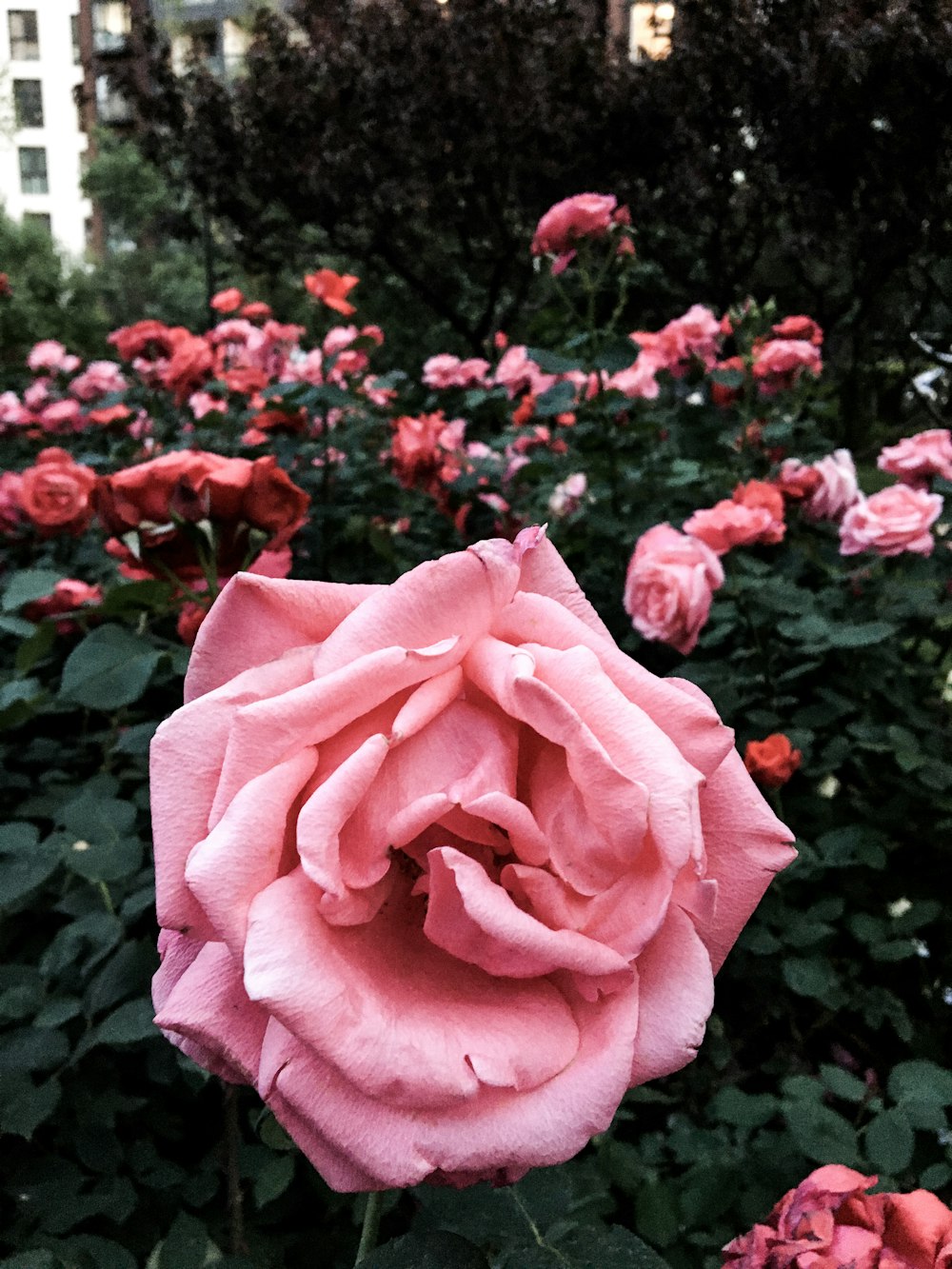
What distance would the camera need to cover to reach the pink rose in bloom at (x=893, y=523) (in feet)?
4.89

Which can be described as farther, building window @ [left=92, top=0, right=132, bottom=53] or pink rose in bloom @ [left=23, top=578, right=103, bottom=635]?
building window @ [left=92, top=0, right=132, bottom=53]

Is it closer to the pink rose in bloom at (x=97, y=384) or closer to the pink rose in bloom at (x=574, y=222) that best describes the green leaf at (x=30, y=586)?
the pink rose in bloom at (x=574, y=222)

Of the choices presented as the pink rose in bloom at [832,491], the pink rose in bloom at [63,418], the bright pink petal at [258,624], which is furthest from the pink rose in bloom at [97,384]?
the bright pink petal at [258,624]

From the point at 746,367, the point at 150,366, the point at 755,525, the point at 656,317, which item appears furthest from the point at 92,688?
the point at 656,317

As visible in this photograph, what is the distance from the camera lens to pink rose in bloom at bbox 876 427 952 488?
169cm

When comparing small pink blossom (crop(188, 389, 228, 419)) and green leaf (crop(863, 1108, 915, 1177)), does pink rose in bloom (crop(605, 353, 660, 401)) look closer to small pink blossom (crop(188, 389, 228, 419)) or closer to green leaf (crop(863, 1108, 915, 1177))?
small pink blossom (crop(188, 389, 228, 419))

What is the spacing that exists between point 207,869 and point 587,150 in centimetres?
537

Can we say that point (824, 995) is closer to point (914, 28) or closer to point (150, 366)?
point (150, 366)

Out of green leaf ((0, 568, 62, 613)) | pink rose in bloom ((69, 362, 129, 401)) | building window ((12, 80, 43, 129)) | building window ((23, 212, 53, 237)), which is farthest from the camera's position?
building window ((23, 212, 53, 237))

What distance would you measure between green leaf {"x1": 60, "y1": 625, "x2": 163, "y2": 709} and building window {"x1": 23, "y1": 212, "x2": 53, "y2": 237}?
14.0m

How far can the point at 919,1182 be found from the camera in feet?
3.19

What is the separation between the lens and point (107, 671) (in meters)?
0.93

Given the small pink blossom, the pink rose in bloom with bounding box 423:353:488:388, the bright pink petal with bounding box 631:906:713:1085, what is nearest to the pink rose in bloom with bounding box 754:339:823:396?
the pink rose in bloom with bounding box 423:353:488:388

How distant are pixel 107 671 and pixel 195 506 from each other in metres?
0.21
